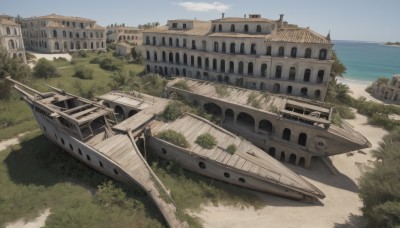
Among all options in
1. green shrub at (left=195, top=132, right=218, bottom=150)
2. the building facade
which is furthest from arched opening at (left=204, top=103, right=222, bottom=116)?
the building facade

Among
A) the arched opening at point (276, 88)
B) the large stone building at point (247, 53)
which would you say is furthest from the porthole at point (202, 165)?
the arched opening at point (276, 88)

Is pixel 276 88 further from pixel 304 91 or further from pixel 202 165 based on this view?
pixel 202 165

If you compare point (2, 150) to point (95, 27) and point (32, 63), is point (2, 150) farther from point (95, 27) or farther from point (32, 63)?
point (95, 27)

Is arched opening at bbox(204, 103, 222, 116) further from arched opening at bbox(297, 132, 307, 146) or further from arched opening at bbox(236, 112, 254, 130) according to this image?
arched opening at bbox(297, 132, 307, 146)

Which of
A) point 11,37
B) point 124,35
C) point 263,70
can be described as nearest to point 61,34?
point 11,37

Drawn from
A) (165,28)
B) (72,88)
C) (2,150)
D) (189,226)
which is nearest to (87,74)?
(72,88)

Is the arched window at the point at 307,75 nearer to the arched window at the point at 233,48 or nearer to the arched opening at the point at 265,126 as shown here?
the arched window at the point at 233,48
